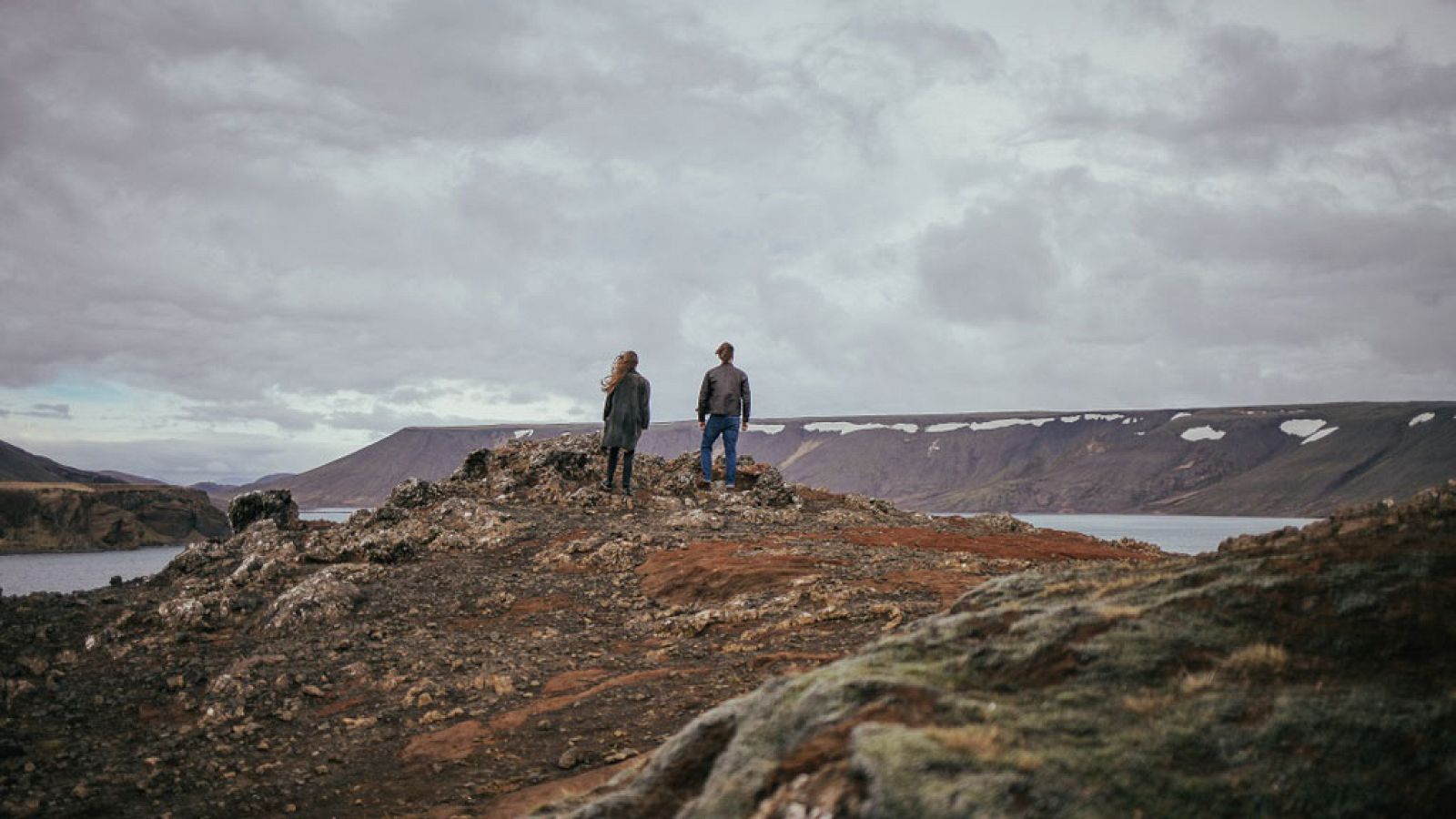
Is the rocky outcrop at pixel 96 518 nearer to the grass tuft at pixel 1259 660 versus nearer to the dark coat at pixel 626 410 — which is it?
the dark coat at pixel 626 410

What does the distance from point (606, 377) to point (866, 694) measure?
57.8 ft

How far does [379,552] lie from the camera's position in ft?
57.3

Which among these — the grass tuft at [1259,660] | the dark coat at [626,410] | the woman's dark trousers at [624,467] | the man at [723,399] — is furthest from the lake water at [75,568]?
the grass tuft at [1259,660]

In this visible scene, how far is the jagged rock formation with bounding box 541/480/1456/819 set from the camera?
3.70 meters

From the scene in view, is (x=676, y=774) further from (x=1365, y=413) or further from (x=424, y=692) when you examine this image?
(x=1365, y=413)

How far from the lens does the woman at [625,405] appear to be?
68.7ft

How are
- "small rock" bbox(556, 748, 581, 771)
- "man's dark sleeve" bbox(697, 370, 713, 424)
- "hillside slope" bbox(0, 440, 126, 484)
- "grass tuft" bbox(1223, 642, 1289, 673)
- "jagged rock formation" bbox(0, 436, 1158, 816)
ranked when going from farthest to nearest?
1. "hillside slope" bbox(0, 440, 126, 484)
2. "man's dark sleeve" bbox(697, 370, 713, 424)
3. "jagged rock formation" bbox(0, 436, 1158, 816)
4. "small rock" bbox(556, 748, 581, 771)
5. "grass tuft" bbox(1223, 642, 1289, 673)

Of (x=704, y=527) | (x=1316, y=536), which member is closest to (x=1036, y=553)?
(x=704, y=527)

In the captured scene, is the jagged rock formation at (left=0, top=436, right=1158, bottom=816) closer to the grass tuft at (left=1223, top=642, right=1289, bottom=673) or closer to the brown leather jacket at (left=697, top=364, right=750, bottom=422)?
the brown leather jacket at (left=697, top=364, right=750, bottom=422)

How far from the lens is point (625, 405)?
68.9ft

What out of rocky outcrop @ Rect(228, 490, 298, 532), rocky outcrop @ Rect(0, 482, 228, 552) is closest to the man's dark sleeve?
rocky outcrop @ Rect(228, 490, 298, 532)

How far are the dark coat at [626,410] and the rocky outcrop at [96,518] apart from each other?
3377 inches

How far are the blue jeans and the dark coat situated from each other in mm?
1647

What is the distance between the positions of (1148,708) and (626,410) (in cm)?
1744
